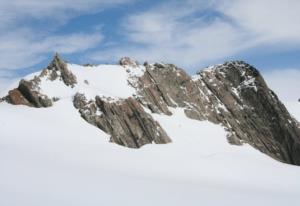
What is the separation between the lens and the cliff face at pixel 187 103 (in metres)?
52.3

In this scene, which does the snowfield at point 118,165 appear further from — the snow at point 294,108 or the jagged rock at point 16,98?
the snow at point 294,108

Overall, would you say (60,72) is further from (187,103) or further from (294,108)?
(294,108)

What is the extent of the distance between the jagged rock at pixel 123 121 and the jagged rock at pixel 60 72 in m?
4.22

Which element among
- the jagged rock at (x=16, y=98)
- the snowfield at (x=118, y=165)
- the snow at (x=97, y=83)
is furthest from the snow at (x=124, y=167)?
the snow at (x=97, y=83)

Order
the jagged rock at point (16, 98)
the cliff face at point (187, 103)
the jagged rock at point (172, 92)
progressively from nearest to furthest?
the jagged rock at point (16, 98) < the cliff face at point (187, 103) < the jagged rock at point (172, 92)

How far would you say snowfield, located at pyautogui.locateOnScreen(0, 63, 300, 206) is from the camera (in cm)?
2503

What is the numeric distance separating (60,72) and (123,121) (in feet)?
37.1

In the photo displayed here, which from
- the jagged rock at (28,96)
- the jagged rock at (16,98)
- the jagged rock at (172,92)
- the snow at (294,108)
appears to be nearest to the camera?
the jagged rock at (28,96)

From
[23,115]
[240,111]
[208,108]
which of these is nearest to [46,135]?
[23,115]

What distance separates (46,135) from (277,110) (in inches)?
1552

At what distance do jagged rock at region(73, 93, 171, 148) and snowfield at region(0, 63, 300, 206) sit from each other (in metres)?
1.19

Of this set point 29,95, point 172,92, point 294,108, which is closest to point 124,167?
point 29,95

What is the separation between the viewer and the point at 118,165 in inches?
1554

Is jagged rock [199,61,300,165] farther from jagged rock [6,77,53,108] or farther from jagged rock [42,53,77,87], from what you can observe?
jagged rock [6,77,53,108]
